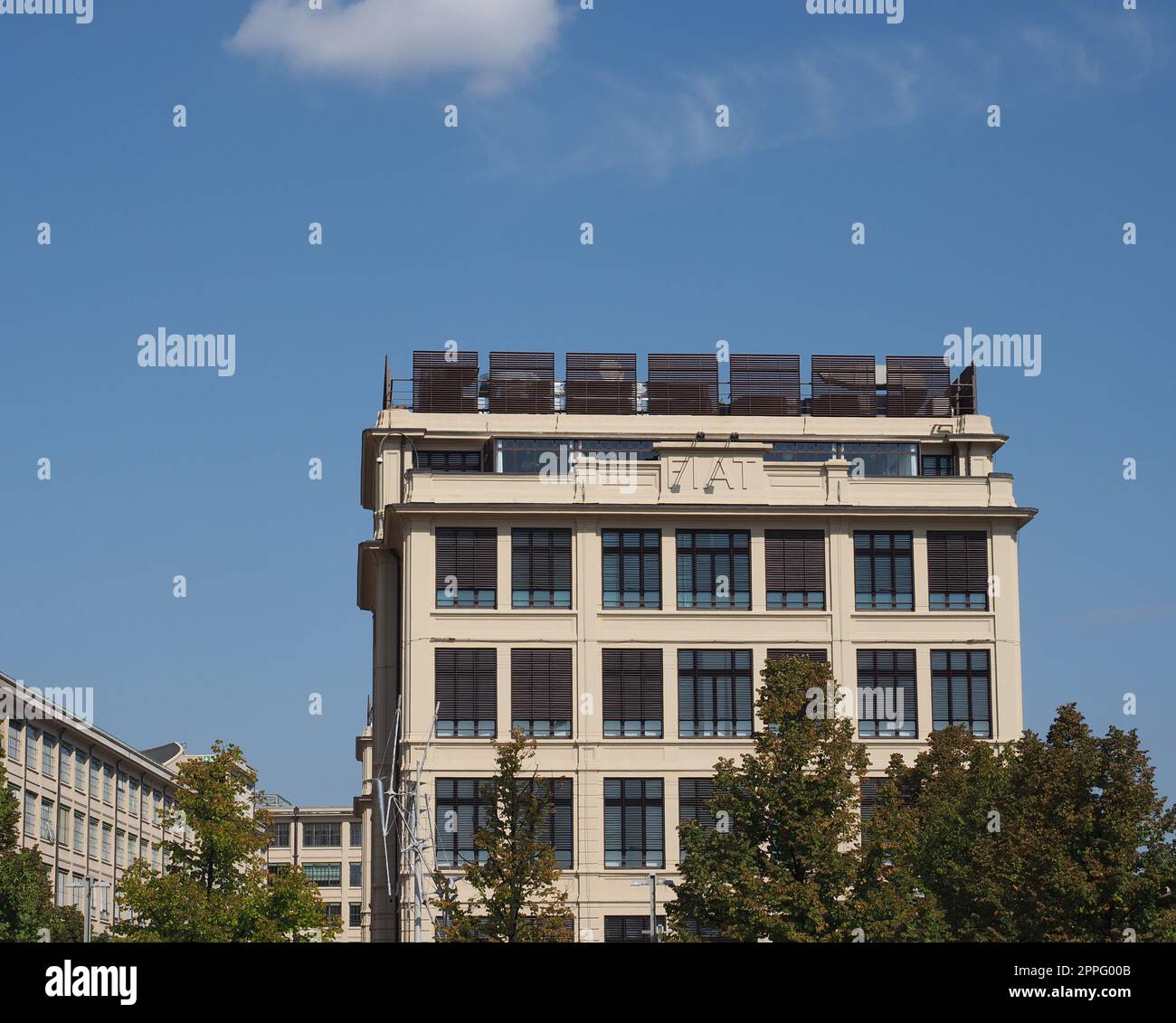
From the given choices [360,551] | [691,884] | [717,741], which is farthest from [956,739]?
[360,551]

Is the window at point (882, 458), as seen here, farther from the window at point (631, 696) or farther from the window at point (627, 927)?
the window at point (627, 927)

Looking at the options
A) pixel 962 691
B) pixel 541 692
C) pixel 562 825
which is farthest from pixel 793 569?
pixel 562 825

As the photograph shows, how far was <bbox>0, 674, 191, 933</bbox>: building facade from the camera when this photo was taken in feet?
344

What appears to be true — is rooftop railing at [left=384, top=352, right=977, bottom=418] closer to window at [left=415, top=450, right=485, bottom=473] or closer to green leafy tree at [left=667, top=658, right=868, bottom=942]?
window at [left=415, top=450, right=485, bottom=473]

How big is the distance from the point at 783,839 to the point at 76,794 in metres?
76.7

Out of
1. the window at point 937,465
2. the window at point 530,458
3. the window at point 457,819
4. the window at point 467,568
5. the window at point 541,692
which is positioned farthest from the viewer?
the window at point 937,465

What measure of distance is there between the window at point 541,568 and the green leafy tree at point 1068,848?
20.5m

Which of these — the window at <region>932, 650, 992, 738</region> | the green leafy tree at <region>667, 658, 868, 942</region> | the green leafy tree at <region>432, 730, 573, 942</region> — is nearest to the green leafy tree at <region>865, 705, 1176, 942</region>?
the green leafy tree at <region>667, 658, 868, 942</region>

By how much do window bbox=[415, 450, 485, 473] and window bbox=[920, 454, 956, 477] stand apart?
18940mm

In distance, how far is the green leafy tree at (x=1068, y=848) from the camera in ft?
150

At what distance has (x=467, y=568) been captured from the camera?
232ft

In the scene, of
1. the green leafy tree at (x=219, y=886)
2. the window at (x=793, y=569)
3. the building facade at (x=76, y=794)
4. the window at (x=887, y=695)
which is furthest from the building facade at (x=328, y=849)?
the green leafy tree at (x=219, y=886)
